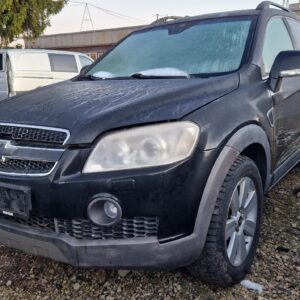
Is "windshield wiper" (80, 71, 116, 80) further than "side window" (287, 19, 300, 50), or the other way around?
"side window" (287, 19, 300, 50)

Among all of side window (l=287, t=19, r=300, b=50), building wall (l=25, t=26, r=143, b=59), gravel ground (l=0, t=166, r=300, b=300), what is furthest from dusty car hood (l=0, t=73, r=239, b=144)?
building wall (l=25, t=26, r=143, b=59)

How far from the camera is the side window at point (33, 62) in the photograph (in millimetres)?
9734

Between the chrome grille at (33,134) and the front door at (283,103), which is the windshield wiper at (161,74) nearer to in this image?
the front door at (283,103)

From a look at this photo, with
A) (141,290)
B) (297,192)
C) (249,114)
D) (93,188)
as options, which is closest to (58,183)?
(93,188)

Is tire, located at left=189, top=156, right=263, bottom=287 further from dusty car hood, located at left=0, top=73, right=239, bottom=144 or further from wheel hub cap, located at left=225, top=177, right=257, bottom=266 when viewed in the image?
dusty car hood, located at left=0, top=73, right=239, bottom=144

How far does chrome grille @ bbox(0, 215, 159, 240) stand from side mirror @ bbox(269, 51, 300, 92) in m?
1.35

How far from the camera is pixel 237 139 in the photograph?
2076 mm

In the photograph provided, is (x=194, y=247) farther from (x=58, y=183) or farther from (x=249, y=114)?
(x=249, y=114)

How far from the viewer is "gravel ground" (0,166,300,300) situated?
2.24 meters

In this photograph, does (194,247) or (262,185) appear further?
(262,185)

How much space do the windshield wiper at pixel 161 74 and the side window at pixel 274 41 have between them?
60 cm

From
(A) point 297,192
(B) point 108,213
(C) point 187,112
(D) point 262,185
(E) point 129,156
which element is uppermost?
(C) point 187,112

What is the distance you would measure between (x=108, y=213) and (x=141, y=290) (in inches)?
28.6

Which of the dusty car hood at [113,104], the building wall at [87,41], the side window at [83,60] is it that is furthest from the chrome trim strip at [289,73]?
the building wall at [87,41]
